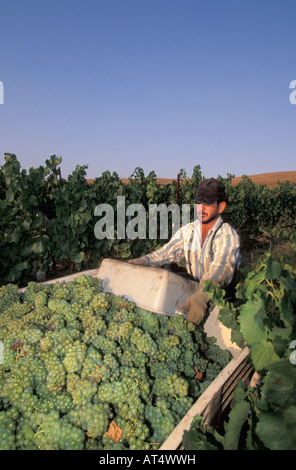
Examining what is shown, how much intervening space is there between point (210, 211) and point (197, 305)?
3.96 ft

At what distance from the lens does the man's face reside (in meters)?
3.15

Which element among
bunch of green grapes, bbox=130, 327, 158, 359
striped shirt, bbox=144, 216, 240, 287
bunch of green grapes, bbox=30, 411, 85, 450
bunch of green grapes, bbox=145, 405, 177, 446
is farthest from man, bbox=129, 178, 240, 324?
bunch of green grapes, bbox=30, 411, 85, 450

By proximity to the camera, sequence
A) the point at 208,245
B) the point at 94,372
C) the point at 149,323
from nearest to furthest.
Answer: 1. the point at 94,372
2. the point at 149,323
3. the point at 208,245

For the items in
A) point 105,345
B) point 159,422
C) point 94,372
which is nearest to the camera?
point 159,422

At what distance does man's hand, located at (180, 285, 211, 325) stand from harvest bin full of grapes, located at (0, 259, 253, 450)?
73 mm

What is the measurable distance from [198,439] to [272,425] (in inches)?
14.2

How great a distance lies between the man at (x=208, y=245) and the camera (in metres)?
2.84

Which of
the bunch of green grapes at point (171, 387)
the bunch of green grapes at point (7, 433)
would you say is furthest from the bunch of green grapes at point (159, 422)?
the bunch of green grapes at point (7, 433)

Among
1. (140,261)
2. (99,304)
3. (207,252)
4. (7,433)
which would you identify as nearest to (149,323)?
(99,304)

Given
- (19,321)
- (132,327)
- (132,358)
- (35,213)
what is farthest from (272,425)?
(35,213)

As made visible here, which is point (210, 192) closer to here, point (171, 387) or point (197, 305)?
point (197, 305)

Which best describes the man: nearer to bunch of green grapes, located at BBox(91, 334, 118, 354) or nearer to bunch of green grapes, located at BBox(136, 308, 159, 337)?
bunch of green grapes, located at BBox(136, 308, 159, 337)

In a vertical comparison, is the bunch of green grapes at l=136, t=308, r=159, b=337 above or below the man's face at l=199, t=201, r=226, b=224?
below

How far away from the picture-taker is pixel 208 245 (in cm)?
320
